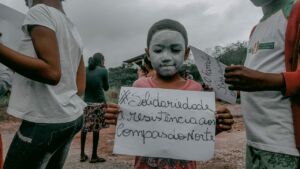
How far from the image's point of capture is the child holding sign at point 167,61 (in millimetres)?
2156

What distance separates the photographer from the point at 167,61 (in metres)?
2.16

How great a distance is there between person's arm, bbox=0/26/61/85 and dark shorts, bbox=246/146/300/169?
1.04 meters

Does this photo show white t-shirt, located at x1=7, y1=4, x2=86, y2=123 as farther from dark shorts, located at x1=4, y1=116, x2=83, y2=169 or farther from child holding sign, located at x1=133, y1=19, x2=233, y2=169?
child holding sign, located at x1=133, y1=19, x2=233, y2=169

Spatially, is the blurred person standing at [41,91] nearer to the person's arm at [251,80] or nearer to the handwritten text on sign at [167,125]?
the handwritten text on sign at [167,125]

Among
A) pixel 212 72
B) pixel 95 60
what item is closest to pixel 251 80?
pixel 212 72

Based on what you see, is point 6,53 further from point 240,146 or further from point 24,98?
point 240,146

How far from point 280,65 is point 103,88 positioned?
5111 mm

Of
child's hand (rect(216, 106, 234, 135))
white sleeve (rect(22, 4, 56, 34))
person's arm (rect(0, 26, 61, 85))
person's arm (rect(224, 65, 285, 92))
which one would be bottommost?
child's hand (rect(216, 106, 234, 135))

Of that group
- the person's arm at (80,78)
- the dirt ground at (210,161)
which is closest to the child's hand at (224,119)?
the person's arm at (80,78)

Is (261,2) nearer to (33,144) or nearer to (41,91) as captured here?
(41,91)

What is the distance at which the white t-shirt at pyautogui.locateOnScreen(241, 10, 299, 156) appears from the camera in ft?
5.87

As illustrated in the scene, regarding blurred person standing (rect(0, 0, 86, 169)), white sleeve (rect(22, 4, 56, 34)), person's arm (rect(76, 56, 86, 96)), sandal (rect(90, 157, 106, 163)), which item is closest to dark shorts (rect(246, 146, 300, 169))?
blurred person standing (rect(0, 0, 86, 169))

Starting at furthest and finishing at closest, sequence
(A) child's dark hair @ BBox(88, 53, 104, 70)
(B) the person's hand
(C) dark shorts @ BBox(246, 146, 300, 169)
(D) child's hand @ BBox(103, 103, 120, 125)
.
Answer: (A) child's dark hair @ BBox(88, 53, 104, 70) < (D) child's hand @ BBox(103, 103, 120, 125) < (C) dark shorts @ BBox(246, 146, 300, 169) < (B) the person's hand

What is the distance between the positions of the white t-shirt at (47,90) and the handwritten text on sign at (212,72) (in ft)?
2.28
